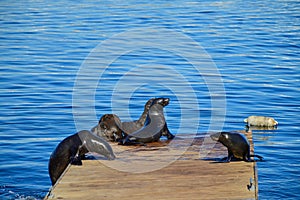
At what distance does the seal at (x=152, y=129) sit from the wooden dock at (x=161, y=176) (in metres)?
0.35

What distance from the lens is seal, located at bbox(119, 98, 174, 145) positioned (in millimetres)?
12812

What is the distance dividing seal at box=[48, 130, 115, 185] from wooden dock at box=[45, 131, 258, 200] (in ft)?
0.51

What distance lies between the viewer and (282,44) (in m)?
29.8

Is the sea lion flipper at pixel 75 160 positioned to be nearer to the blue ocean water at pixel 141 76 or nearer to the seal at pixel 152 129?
the seal at pixel 152 129

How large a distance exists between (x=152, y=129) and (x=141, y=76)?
420 inches

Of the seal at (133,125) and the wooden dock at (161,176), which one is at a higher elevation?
the seal at (133,125)

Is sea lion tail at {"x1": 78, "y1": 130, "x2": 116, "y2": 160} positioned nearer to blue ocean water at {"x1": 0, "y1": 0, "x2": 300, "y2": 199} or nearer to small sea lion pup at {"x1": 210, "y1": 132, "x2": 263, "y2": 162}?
small sea lion pup at {"x1": 210, "y1": 132, "x2": 263, "y2": 162}

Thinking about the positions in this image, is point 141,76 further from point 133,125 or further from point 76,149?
point 76,149

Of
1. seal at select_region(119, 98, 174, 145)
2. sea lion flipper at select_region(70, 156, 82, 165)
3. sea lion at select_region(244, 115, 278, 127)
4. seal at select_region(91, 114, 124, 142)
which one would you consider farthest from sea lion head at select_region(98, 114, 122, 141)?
sea lion at select_region(244, 115, 278, 127)

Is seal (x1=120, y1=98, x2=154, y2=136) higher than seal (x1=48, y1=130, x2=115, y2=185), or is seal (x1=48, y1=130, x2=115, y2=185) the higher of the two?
seal (x1=120, y1=98, x2=154, y2=136)

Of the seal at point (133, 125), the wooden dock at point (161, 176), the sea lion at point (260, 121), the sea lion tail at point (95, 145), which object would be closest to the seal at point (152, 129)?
the seal at point (133, 125)

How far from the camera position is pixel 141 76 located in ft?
78.0

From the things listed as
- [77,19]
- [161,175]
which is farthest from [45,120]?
[77,19]

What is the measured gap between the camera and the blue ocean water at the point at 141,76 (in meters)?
15.8
